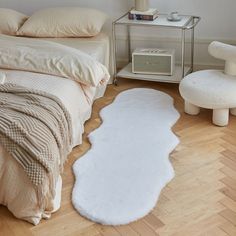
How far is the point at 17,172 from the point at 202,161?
1094 millimetres

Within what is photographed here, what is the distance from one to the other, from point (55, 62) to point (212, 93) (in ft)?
3.34

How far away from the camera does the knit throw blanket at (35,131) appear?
7.21ft

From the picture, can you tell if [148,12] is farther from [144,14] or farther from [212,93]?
[212,93]

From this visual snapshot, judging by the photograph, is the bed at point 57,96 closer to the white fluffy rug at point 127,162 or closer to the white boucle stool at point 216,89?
the white fluffy rug at point 127,162

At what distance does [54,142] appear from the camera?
235 cm

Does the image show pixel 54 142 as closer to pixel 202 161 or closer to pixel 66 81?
pixel 66 81

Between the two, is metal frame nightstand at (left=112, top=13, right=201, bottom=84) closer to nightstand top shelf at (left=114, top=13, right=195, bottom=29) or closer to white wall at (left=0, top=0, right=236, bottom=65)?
nightstand top shelf at (left=114, top=13, right=195, bottom=29)

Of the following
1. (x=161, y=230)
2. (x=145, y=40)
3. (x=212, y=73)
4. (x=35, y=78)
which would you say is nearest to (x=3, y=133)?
(x=35, y=78)

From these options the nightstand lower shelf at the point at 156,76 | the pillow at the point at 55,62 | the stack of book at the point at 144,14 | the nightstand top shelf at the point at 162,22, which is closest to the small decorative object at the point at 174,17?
the nightstand top shelf at the point at 162,22

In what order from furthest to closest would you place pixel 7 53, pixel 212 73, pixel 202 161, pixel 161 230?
pixel 212 73, pixel 7 53, pixel 202 161, pixel 161 230

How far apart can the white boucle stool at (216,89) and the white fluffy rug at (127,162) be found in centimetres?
21

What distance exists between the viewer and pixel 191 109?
323cm

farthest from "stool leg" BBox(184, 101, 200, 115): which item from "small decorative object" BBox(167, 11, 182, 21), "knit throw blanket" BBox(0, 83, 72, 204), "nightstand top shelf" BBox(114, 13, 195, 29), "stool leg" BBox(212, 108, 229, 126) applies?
"knit throw blanket" BBox(0, 83, 72, 204)

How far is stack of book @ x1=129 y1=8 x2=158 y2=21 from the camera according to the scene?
3533mm
